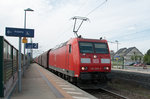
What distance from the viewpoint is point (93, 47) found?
11.2 m

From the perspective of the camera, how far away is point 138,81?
46.7 feet

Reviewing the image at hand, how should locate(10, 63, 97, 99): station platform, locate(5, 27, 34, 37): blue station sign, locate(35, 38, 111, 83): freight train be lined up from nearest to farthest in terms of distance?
locate(10, 63, 97, 99): station platform → locate(5, 27, 34, 37): blue station sign → locate(35, 38, 111, 83): freight train

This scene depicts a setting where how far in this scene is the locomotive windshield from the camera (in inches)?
429

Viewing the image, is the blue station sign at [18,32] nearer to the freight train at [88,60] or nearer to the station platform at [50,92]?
the station platform at [50,92]

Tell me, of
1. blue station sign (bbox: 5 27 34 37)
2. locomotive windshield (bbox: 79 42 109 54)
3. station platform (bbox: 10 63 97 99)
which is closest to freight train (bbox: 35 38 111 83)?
locomotive windshield (bbox: 79 42 109 54)

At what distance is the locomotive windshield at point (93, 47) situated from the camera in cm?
1090

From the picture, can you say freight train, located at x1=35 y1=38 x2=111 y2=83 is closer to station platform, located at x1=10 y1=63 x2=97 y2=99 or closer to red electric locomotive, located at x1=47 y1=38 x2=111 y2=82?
red electric locomotive, located at x1=47 y1=38 x2=111 y2=82

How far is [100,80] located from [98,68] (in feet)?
2.38

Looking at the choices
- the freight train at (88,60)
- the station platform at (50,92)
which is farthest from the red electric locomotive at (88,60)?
the station platform at (50,92)

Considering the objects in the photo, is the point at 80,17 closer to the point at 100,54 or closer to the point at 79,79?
the point at 100,54

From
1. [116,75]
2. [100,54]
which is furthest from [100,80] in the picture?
[116,75]

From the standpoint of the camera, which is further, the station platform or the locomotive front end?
the locomotive front end

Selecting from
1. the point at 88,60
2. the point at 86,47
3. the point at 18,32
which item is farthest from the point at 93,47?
the point at 18,32

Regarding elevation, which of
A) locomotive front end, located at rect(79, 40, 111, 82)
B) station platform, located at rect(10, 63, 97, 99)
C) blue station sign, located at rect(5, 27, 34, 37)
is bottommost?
station platform, located at rect(10, 63, 97, 99)
